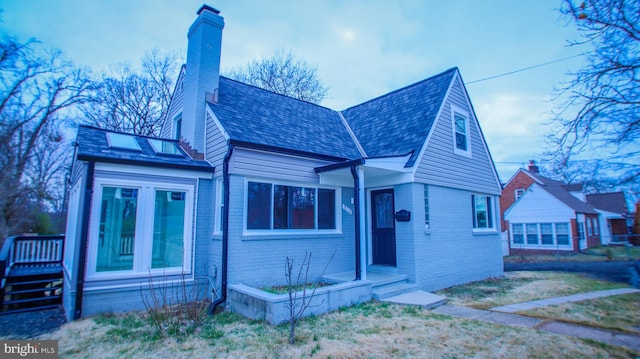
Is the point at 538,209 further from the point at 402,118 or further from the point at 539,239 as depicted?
the point at 402,118

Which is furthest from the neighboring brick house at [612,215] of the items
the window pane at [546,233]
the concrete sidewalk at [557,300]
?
the concrete sidewalk at [557,300]

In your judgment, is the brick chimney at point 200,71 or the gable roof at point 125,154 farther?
the brick chimney at point 200,71

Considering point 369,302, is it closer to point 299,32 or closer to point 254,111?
point 254,111

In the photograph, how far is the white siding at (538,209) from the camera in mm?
24109

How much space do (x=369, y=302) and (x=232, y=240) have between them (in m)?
3.36

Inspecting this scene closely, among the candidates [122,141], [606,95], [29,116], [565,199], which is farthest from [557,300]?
[29,116]

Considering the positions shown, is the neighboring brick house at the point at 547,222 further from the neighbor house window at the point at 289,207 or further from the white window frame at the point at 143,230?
the white window frame at the point at 143,230

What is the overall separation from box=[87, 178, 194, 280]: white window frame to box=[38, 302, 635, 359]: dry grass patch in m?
1.06

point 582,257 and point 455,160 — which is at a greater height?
point 455,160

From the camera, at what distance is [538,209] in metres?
25.1

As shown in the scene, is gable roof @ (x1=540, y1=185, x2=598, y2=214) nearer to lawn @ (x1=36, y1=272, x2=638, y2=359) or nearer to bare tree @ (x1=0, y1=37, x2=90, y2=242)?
lawn @ (x1=36, y1=272, x2=638, y2=359)

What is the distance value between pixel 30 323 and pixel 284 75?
19657 mm

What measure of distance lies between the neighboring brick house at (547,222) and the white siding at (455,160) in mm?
13604

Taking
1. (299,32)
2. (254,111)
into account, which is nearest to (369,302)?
(254,111)
